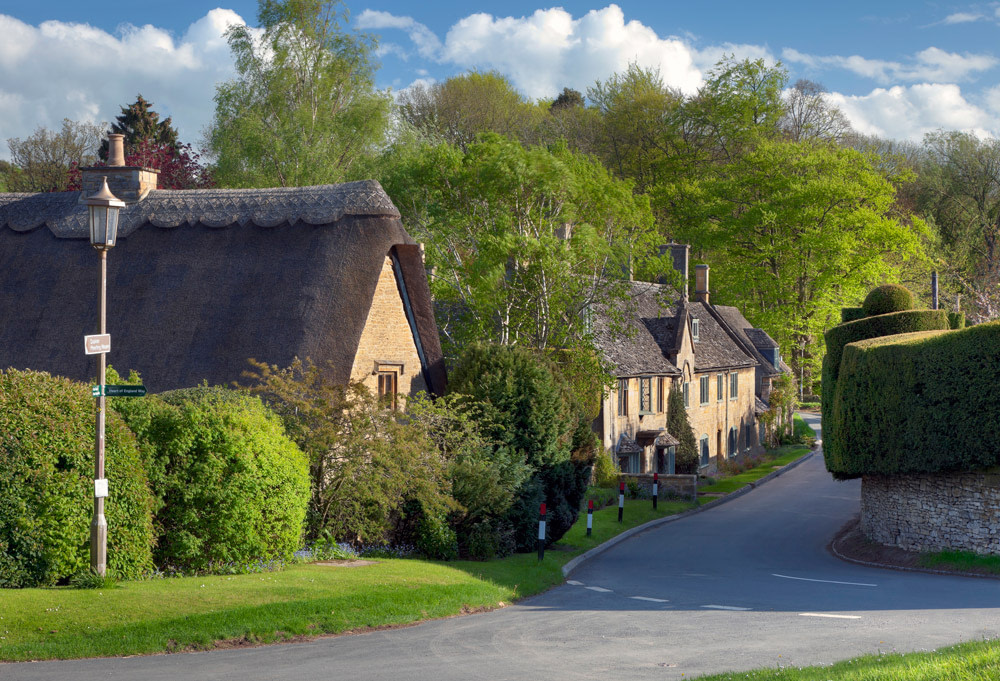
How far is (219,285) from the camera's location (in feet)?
75.2

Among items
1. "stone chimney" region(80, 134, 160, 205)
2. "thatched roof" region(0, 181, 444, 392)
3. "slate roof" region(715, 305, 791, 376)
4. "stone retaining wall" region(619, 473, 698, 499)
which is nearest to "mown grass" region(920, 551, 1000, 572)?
"stone retaining wall" region(619, 473, 698, 499)

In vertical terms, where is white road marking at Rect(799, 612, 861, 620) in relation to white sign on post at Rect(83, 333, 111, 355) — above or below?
below

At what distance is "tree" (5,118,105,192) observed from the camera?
58125 millimetres

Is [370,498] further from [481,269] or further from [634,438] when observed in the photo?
[634,438]

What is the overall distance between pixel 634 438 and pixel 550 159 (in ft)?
59.7

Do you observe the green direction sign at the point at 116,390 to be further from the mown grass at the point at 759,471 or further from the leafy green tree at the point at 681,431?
the leafy green tree at the point at 681,431

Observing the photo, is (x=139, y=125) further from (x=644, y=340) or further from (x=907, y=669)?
(x=907, y=669)

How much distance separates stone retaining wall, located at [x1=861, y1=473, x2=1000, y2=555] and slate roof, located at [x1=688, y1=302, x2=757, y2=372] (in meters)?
22.2

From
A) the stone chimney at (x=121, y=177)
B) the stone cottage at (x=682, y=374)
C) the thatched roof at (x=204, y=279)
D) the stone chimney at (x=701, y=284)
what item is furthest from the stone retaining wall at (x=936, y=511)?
the stone chimney at (x=701, y=284)

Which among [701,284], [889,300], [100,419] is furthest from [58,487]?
[701,284]

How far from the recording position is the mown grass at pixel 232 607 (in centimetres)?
1238

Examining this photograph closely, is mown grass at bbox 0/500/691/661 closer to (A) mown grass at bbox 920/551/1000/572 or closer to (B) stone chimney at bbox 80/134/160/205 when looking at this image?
(B) stone chimney at bbox 80/134/160/205

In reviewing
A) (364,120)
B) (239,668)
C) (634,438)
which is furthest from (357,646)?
(364,120)

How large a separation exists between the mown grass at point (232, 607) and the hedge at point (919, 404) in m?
13.5
